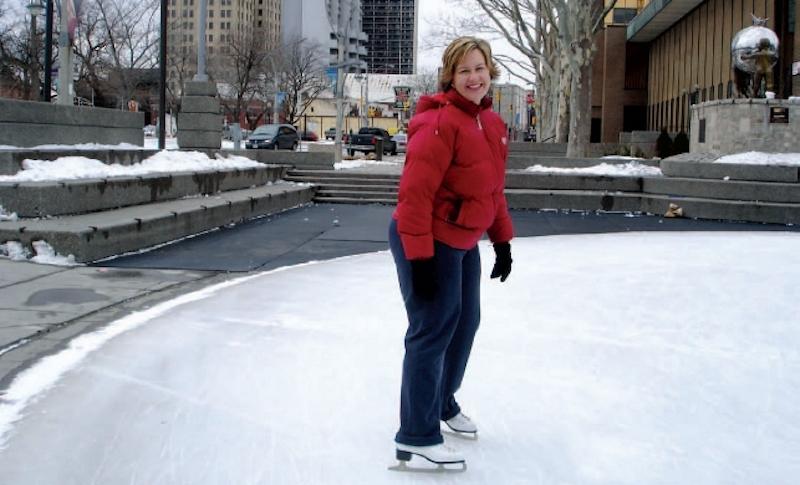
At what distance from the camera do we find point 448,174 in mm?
3562

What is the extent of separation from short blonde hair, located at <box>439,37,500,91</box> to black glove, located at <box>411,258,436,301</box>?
0.76 meters

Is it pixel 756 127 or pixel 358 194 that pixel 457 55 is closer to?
pixel 358 194

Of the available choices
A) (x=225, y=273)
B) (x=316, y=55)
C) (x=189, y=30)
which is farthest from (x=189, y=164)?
(x=189, y=30)

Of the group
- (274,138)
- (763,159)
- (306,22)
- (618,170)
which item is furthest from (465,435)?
(306,22)

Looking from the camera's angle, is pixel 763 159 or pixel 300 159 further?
pixel 300 159

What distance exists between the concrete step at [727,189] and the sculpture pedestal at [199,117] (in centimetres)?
1027

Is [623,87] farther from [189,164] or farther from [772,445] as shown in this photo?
[772,445]

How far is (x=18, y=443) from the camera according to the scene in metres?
3.89

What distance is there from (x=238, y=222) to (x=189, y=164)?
1.97 m

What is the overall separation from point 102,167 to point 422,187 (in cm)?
952

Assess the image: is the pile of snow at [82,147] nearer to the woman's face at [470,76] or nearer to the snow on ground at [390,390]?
the snow on ground at [390,390]

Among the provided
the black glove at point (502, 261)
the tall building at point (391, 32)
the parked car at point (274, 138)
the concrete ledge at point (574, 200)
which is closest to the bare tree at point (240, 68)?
the parked car at point (274, 138)

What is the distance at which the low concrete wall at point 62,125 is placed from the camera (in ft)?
39.8

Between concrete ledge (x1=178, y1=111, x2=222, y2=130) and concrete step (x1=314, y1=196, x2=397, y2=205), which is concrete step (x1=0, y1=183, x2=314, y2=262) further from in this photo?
concrete ledge (x1=178, y1=111, x2=222, y2=130)
